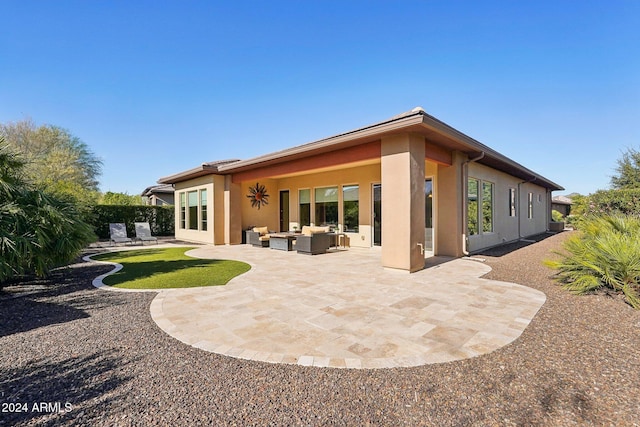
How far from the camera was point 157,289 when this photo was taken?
5711mm

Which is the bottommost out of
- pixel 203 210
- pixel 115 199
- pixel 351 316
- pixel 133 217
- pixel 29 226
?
pixel 351 316

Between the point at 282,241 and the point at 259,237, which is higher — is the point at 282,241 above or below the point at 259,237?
below

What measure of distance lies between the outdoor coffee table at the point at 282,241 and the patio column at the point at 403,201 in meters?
5.07

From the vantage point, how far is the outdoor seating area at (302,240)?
34.3 feet

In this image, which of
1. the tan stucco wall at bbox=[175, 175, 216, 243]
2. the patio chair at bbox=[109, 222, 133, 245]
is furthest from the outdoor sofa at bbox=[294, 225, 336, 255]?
the patio chair at bbox=[109, 222, 133, 245]

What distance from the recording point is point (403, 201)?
23.0 ft

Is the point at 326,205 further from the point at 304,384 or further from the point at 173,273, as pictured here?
the point at 304,384

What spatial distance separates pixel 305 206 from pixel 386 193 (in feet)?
22.7

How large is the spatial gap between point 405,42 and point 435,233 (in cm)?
665

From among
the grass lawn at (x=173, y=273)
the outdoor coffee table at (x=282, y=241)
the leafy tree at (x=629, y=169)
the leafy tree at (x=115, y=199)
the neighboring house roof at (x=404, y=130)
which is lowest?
the grass lawn at (x=173, y=273)

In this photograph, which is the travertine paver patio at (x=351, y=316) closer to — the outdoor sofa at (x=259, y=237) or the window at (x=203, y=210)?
the outdoor sofa at (x=259, y=237)

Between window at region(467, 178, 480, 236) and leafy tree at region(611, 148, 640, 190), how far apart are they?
16.4 meters

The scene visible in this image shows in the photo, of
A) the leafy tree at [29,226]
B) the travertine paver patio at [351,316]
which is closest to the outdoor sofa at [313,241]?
the travertine paver patio at [351,316]

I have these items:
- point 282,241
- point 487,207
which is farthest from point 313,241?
point 487,207
